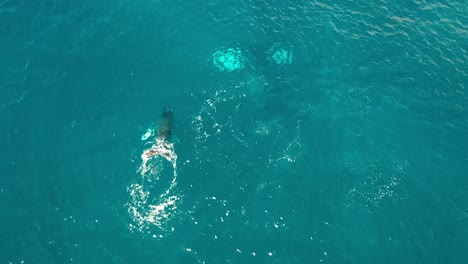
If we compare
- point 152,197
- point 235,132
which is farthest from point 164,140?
point 235,132

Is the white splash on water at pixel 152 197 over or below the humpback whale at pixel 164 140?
below

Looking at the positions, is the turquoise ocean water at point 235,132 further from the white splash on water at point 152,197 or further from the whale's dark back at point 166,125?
the whale's dark back at point 166,125

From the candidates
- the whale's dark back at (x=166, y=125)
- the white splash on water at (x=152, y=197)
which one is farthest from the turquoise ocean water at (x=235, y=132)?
the whale's dark back at (x=166, y=125)

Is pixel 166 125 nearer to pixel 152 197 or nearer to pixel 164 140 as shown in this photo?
pixel 164 140

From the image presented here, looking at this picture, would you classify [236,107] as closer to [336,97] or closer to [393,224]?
[336,97]

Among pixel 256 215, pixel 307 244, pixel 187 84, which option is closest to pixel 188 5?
pixel 187 84

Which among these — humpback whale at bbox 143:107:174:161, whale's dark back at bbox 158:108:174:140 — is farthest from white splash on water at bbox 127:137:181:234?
whale's dark back at bbox 158:108:174:140

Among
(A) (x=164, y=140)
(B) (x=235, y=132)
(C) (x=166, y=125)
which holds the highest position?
(C) (x=166, y=125)
